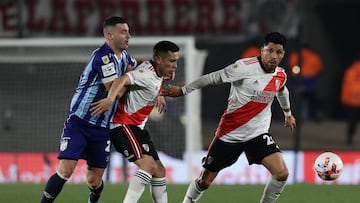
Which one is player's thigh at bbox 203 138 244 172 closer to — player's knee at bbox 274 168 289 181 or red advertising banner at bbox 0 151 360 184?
player's knee at bbox 274 168 289 181

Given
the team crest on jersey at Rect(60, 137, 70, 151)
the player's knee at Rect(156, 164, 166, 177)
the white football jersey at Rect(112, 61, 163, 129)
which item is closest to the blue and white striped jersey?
the white football jersey at Rect(112, 61, 163, 129)

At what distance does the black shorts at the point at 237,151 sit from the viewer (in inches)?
385

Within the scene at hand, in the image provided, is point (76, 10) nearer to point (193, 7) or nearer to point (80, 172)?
point (193, 7)

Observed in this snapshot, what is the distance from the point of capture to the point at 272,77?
9773 mm

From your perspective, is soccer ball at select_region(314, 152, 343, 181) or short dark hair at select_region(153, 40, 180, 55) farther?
soccer ball at select_region(314, 152, 343, 181)

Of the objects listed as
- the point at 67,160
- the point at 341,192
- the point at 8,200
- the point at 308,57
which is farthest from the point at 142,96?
the point at 308,57

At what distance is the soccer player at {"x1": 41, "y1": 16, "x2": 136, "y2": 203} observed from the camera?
362 inches

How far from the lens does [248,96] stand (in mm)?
9773

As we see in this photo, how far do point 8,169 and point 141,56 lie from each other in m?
2.57

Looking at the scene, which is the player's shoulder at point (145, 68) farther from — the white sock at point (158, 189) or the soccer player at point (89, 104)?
the white sock at point (158, 189)

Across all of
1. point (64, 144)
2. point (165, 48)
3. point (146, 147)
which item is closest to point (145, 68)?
point (165, 48)

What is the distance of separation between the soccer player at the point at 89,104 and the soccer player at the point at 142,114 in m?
0.13

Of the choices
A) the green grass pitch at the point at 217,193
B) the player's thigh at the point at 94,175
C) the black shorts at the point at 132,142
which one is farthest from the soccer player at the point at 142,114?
the green grass pitch at the point at 217,193

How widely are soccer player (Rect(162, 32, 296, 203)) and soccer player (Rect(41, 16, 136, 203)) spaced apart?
61 centimetres
